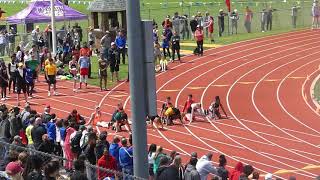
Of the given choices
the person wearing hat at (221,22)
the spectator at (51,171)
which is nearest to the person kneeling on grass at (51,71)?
the person wearing hat at (221,22)

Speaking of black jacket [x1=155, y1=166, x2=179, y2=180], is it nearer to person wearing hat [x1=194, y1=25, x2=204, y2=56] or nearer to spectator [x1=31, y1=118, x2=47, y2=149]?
spectator [x1=31, y1=118, x2=47, y2=149]

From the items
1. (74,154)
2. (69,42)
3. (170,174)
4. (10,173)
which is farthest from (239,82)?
(10,173)

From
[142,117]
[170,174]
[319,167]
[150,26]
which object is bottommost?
[319,167]

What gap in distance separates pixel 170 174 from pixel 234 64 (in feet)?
72.7

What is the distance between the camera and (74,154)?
1581 centimetres

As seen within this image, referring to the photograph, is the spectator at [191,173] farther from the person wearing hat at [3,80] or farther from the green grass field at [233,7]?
the green grass field at [233,7]

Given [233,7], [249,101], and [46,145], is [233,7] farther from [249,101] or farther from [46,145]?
[46,145]

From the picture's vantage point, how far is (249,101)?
89.0 feet

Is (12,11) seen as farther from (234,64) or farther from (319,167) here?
(319,167)

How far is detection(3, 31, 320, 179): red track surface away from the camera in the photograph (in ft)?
67.0

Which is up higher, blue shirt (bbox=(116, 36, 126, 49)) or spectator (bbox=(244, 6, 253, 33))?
spectator (bbox=(244, 6, 253, 33))

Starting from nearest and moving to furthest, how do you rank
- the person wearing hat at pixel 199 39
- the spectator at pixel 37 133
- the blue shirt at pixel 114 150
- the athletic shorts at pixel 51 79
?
the blue shirt at pixel 114 150, the spectator at pixel 37 133, the athletic shorts at pixel 51 79, the person wearing hat at pixel 199 39

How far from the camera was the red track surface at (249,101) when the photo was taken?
2042 cm

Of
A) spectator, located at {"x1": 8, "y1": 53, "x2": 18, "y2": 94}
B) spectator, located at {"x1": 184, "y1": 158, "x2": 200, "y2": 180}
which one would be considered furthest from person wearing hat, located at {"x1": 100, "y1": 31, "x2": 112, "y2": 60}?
spectator, located at {"x1": 184, "y1": 158, "x2": 200, "y2": 180}
